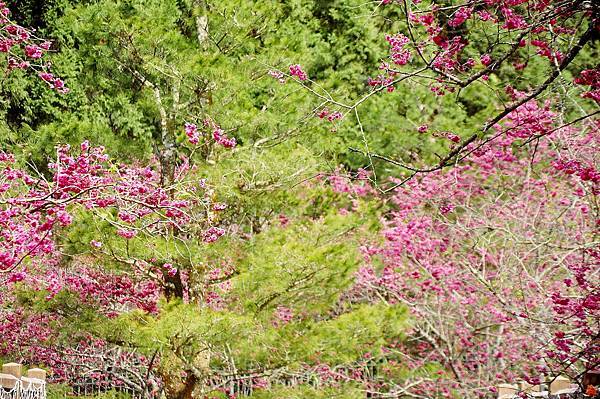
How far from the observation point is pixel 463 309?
8.22 m

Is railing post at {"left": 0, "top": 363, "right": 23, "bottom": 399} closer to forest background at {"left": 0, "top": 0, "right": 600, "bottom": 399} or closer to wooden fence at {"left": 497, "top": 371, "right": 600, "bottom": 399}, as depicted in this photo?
forest background at {"left": 0, "top": 0, "right": 600, "bottom": 399}

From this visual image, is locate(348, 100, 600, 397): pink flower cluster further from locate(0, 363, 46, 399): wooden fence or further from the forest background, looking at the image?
locate(0, 363, 46, 399): wooden fence

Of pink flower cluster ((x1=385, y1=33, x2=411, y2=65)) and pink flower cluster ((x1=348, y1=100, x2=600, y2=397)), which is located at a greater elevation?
pink flower cluster ((x1=348, y1=100, x2=600, y2=397))

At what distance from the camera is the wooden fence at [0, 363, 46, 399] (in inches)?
211

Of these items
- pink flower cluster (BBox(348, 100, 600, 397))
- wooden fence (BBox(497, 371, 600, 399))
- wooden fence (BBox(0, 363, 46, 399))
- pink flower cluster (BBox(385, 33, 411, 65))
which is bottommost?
wooden fence (BBox(497, 371, 600, 399))

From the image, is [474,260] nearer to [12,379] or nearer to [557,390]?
[557,390]

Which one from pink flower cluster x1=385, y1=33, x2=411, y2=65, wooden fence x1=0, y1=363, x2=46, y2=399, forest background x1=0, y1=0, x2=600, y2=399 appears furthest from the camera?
forest background x1=0, y1=0, x2=600, y2=399

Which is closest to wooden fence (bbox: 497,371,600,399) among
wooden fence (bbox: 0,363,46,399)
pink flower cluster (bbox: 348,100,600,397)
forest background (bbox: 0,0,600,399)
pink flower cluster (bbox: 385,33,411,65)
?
forest background (bbox: 0,0,600,399)

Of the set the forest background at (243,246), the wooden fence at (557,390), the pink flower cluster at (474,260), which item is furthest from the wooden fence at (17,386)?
the pink flower cluster at (474,260)

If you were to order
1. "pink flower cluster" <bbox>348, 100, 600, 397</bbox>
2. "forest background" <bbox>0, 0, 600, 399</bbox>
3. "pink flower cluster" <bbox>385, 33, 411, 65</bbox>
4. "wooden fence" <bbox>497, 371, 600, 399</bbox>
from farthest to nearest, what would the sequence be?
"pink flower cluster" <bbox>348, 100, 600, 397</bbox>, "forest background" <bbox>0, 0, 600, 399</bbox>, "wooden fence" <bbox>497, 371, 600, 399</bbox>, "pink flower cluster" <bbox>385, 33, 411, 65</bbox>

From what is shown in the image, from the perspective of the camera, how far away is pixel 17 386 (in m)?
5.41

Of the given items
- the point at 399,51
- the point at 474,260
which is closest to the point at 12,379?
the point at 399,51

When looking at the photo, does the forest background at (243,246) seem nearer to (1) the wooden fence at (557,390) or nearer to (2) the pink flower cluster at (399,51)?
(1) the wooden fence at (557,390)

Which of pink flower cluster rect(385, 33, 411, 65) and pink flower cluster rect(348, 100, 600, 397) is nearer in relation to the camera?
pink flower cluster rect(385, 33, 411, 65)
